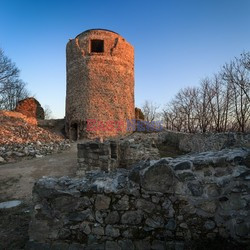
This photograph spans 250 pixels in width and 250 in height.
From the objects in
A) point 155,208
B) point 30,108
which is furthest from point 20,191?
point 30,108

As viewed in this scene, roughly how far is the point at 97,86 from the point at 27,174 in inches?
388

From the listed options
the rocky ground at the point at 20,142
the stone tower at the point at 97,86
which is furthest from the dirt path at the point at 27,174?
the stone tower at the point at 97,86

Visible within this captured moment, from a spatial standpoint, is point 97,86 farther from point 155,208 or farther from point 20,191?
point 155,208

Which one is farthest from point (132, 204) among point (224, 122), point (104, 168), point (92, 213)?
point (224, 122)

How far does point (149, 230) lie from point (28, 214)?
2250 millimetres

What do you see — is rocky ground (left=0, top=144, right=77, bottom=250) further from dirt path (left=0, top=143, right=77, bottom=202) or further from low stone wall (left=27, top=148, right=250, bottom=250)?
low stone wall (left=27, top=148, right=250, bottom=250)

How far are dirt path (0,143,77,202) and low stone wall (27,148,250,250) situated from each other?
7.43 feet

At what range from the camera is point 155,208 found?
6.89 ft

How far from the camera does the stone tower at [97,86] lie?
1472cm

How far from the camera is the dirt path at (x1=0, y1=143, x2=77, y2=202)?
14.8ft

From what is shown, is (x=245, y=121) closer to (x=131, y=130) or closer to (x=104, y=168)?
(x=131, y=130)

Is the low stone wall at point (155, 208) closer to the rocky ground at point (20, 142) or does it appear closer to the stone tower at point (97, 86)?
the rocky ground at point (20, 142)

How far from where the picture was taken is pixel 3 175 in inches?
235

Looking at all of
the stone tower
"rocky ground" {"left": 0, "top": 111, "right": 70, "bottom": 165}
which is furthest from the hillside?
the stone tower
